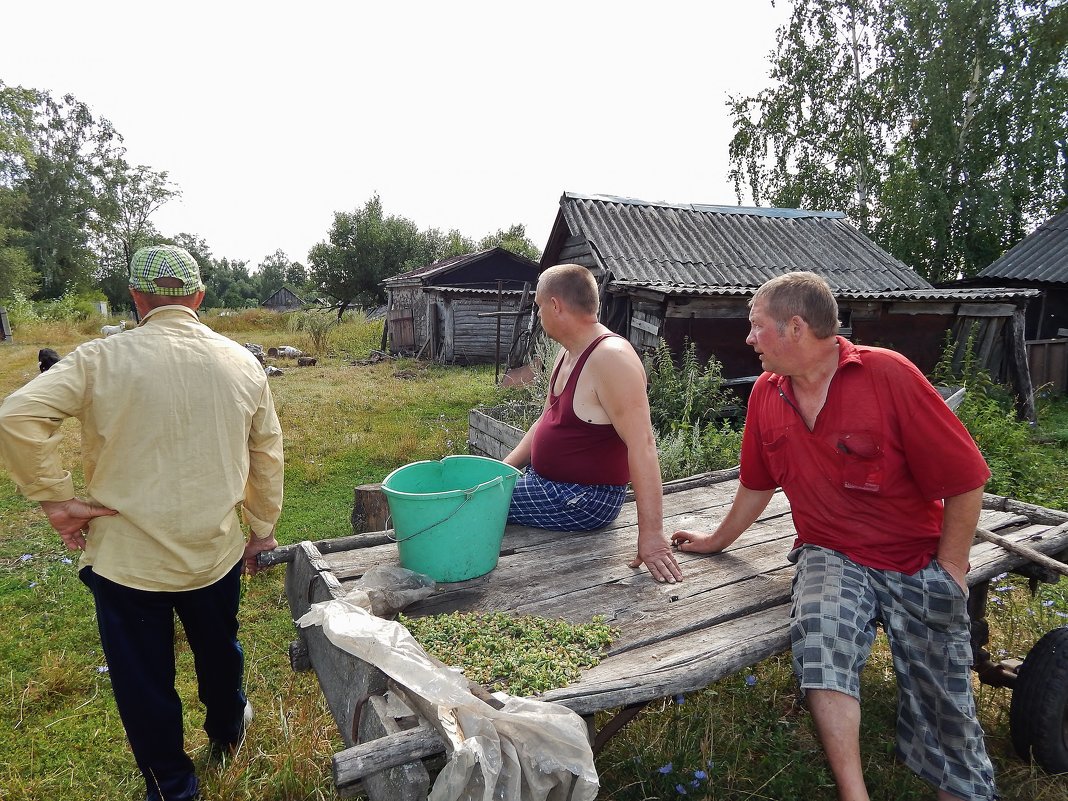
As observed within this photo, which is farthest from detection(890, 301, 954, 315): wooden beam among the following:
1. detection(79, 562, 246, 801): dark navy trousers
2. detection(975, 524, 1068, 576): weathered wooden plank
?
detection(79, 562, 246, 801): dark navy trousers

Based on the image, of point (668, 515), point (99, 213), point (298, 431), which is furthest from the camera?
point (99, 213)

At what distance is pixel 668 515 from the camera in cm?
338

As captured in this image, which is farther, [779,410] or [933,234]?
[933,234]

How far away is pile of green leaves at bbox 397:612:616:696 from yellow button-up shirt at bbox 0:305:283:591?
2.79ft

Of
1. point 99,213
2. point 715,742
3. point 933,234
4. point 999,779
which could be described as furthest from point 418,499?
point 99,213

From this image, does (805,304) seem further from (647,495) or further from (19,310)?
(19,310)

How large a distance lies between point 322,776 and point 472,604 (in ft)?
3.82

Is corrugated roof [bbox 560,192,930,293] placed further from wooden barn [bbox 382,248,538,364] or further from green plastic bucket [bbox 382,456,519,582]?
green plastic bucket [bbox 382,456,519,582]

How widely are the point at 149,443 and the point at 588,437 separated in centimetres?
178

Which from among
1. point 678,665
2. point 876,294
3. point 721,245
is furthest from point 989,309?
point 678,665

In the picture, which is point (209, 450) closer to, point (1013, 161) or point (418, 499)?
point (418, 499)

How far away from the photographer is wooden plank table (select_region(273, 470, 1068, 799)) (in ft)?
5.66

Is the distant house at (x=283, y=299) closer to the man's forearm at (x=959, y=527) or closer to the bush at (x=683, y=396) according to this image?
the bush at (x=683, y=396)

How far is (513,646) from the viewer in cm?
201
